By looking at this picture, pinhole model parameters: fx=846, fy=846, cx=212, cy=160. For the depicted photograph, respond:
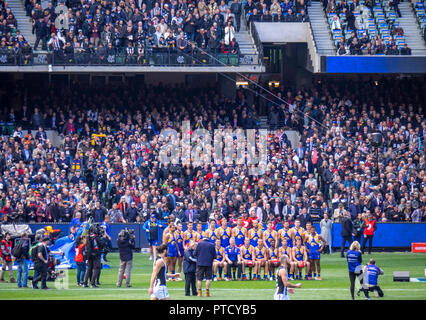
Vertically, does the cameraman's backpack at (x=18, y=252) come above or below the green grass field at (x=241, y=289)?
above

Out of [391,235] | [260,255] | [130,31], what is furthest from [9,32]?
[391,235]

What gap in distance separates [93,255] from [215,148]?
13.1 meters

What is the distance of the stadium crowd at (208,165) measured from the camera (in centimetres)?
3031

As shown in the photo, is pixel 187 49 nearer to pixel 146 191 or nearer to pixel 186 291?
pixel 146 191

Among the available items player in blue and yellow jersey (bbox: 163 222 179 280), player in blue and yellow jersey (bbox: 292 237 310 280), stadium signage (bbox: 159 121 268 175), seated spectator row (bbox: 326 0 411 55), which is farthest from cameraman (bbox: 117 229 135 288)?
seated spectator row (bbox: 326 0 411 55)

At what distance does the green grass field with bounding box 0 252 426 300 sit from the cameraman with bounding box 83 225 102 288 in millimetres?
364

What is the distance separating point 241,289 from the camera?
21.7 meters

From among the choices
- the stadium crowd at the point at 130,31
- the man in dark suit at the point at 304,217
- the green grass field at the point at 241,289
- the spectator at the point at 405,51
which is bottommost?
the green grass field at the point at 241,289

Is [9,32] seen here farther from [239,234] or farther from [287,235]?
[287,235]

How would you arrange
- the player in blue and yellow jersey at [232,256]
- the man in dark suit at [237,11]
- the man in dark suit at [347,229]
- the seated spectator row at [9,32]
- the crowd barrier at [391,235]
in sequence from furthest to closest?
the man in dark suit at [237,11] → the seated spectator row at [9,32] → the crowd barrier at [391,235] → the man in dark suit at [347,229] → the player in blue and yellow jersey at [232,256]

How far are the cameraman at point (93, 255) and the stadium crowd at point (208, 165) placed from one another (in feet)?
20.9

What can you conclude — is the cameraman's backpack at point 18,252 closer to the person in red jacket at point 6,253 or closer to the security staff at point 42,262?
the security staff at point 42,262

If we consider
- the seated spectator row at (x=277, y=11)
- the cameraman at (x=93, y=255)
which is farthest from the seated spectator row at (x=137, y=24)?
the cameraman at (x=93, y=255)

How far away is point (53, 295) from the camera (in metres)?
20.6
